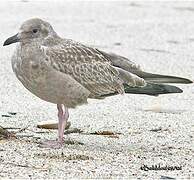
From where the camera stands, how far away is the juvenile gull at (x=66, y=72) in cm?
650

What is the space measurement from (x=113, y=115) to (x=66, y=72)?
4.68ft

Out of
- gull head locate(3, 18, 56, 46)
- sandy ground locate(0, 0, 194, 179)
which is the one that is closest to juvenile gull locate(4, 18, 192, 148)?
gull head locate(3, 18, 56, 46)

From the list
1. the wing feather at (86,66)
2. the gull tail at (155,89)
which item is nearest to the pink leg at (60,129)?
the wing feather at (86,66)

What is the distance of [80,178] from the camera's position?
5.57 m

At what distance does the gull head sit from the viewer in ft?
21.8

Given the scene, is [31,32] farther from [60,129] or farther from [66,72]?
[60,129]

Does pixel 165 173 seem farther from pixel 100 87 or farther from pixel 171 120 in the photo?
pixel 171 120

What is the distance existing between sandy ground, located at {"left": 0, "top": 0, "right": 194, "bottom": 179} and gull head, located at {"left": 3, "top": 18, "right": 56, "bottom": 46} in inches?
32.2

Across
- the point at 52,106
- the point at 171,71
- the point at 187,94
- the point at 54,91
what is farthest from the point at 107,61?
the point at 171,71

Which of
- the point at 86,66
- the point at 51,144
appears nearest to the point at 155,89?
the point at 86,66

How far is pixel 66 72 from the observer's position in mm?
6629

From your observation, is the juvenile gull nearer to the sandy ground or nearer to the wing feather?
the wing feather

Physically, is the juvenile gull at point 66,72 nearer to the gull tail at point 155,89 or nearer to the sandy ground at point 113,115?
the gull tail at point 155,89

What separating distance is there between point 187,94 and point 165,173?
333cm
